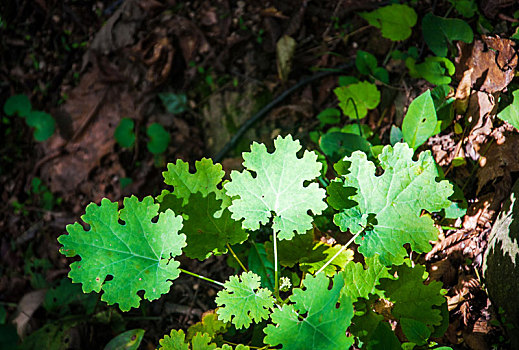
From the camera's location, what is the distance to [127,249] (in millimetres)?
1429

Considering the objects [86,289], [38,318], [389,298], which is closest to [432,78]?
[389,298]

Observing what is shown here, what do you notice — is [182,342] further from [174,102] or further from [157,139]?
[174,102]

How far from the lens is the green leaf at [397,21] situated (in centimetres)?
218

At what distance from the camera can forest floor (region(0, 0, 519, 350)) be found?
7.76ft

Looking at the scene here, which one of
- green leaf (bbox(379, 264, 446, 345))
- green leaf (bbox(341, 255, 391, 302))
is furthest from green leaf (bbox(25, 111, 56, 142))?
green leaf (bbox(379, 264, 446, 345))

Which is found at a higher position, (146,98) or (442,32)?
(442,32)

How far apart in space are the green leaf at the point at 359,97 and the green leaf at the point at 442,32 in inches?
14.3

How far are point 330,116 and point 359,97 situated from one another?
274mm

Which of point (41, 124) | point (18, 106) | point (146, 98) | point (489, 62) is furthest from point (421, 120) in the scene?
point (18, 106)

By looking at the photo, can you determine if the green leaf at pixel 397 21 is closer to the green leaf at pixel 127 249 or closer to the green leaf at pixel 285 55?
the green leaf at pixel 285 55

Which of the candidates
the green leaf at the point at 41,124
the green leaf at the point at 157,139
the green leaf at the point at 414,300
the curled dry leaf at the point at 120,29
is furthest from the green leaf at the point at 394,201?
the green leaf at the point at 41,124

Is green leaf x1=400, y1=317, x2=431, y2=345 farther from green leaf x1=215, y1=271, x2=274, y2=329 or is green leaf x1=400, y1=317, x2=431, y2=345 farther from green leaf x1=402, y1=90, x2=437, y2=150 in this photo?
green leaf x1=402, y1=90, x2=437, y2=150

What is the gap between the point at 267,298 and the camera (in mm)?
1401

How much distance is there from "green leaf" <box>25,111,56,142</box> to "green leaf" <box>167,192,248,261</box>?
7.58 feet
